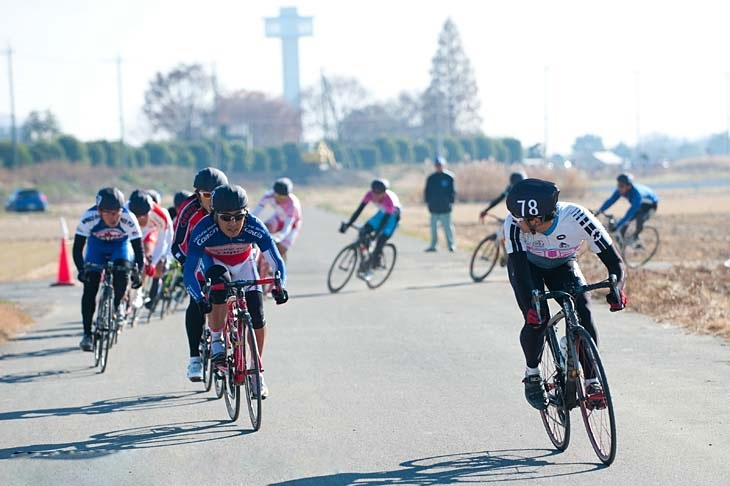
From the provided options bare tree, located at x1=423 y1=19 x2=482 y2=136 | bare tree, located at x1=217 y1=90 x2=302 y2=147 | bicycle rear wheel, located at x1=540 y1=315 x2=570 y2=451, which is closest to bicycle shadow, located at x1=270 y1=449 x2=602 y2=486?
bicycle rear wheel, located at x1=540 y1=315 x2=570 y2=451

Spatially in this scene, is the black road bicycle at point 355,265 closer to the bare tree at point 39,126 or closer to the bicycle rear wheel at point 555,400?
the bicycle rear wheel at point 555,400

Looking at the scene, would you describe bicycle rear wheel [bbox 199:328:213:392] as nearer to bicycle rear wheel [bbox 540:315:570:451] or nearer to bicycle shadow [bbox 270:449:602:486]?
bicycle shadow [bbox 270:449:602:486]

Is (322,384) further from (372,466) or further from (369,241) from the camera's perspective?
(369,241)

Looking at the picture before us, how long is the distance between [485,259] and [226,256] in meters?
11.3

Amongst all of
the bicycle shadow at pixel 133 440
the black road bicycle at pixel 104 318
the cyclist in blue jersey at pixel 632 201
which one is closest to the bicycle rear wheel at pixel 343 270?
the cyclist in blue jersey at pixel 632 201

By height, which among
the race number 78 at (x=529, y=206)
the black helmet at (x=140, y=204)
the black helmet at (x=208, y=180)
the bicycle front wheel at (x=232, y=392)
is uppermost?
the black helmet at (x=208, y=180)

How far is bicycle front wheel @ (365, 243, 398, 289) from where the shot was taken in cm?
1900

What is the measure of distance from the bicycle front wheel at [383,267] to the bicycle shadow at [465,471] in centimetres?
1153

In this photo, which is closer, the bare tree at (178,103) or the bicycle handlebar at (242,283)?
the bicycle handlebar at (242,283)

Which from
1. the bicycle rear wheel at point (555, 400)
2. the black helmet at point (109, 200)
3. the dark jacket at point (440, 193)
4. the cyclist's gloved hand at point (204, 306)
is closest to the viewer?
the bicycle rear wheel at point (555, 400)

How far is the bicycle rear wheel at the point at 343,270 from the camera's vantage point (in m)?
18.7

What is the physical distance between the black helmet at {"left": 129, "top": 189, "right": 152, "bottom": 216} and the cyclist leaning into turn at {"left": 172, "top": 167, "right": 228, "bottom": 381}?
4.06 metres

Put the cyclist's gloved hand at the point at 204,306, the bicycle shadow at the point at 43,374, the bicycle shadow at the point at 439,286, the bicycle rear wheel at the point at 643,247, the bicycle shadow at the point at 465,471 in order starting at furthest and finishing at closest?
the bicycle rear wheel at the point at 643,247 < the bicycle shadow at the point at 439,286 < the bicycle shadow at the point at 43,374 < the cyclist's gloved hand at the point at 204,306 < the bicycle shadow at the point at 465,471

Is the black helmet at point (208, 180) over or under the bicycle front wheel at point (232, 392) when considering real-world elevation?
over
